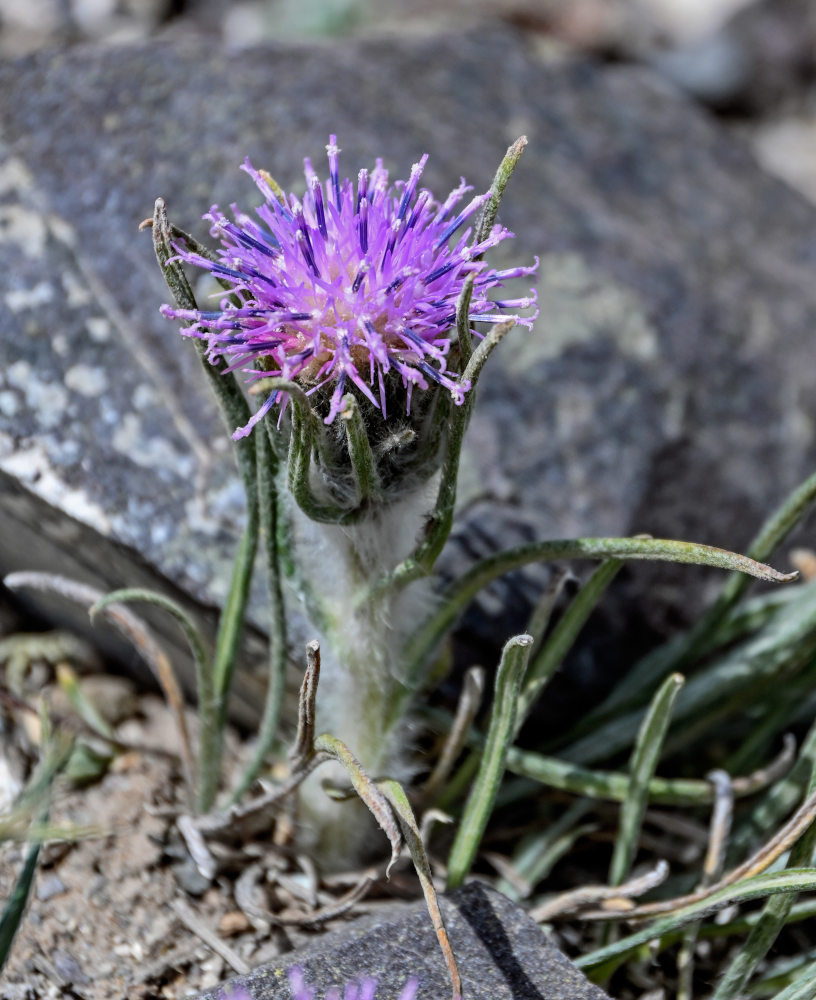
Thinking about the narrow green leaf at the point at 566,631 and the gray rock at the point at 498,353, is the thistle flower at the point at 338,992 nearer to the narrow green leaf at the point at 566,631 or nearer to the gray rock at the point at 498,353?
the narrow green leaf at the point at 566,631

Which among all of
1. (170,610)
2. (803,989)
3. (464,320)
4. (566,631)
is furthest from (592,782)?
(464,320)

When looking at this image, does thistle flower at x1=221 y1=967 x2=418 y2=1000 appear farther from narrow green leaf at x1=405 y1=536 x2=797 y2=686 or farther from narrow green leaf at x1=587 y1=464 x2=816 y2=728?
narrow green leaf at x1=587 y1=464 x2=816 y2=728

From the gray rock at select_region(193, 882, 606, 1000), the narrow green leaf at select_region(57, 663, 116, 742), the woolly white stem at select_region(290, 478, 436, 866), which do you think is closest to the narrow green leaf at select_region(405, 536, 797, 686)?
the woolly white stem at select_region(290, 478, 436, 866)

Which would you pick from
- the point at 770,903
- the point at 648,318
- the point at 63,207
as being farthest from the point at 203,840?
the point at 648,318

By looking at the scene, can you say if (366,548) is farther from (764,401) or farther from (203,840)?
(764,401)

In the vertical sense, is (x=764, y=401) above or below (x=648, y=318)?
below
